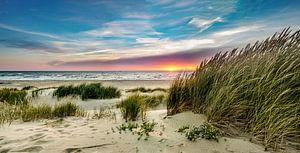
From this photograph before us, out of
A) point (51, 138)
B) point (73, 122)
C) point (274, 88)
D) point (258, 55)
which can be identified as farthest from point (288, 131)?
point (73, 122)

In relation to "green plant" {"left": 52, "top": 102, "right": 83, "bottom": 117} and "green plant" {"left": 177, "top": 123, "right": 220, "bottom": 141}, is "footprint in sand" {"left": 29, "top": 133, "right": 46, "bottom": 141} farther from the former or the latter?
"green plant" {"left": 177, "top": 123, "right": 220, "bottom": 141}

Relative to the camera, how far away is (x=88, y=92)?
1188 cm

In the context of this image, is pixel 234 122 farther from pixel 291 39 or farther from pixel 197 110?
pixel 291 39

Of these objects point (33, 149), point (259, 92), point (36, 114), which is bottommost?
point (33, 149)

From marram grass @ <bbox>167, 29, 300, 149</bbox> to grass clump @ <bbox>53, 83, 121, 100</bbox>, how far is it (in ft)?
24.1

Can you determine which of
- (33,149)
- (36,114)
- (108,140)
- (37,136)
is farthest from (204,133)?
(36,114)

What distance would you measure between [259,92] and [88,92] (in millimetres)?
9023

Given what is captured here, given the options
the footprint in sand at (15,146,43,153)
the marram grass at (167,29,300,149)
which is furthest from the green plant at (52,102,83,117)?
the marram grass at (167,29,300,149)

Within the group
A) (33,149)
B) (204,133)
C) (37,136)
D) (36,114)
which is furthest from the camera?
(36,114)

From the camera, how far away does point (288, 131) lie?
377cm

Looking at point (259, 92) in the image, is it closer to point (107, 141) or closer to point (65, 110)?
point (107, 141)

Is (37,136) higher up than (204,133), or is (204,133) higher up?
(204,133)

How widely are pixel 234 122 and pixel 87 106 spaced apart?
6.99 meters

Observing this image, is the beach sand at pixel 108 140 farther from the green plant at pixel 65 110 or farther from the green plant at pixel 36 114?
the green plant at pixel 65 110
